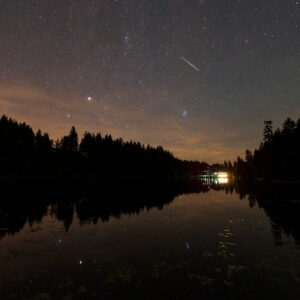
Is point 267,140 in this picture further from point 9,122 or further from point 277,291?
point 9,122

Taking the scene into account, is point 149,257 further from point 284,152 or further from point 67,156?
point 67,156

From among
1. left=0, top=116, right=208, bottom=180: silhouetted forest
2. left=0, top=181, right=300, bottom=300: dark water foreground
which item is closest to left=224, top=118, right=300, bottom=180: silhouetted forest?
left=0, top=181, right=300, bottom=300: dark water foreground

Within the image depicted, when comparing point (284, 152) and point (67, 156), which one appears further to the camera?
point (67, 156)

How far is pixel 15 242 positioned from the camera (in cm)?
1185

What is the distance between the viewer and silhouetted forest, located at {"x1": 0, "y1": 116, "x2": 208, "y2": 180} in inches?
3095

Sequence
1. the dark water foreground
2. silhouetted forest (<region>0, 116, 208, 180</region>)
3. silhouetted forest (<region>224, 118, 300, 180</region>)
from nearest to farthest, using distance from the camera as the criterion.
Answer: the dark water foreground < silhouetted forest (<region>224, 118, 300, 180</region>) < silhouetted forest (<region>0, 116, 208, 180</region>)

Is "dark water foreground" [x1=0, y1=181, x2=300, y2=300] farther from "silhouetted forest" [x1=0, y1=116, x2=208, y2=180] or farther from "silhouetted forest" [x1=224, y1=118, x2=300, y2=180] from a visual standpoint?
"silhouetted forest" [x1=0, y1=116, x2=208, y2=180]

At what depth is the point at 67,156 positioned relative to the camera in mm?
94312

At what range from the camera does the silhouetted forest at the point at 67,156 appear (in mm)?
78625

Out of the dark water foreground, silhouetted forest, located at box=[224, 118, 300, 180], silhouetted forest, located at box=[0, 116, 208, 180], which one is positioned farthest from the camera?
silhouetted forest, located at box=[0, 116, 208, 180]

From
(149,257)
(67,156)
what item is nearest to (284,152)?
(149,257)

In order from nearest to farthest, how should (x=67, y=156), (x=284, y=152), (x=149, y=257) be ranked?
(x=149, y=257)
(x=284, y=152)
(x=67, y=156)

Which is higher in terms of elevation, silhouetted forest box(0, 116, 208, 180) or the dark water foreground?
silhouetted forest box(0, 116, 208, 180)

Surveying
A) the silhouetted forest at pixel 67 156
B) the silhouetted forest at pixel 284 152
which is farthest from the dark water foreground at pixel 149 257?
the silhouetted forest at pixel 67 156
